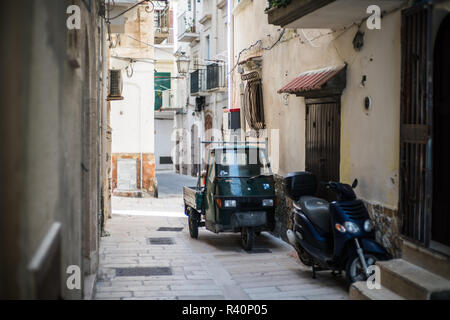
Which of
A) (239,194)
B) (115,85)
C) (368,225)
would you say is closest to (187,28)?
(115,85)

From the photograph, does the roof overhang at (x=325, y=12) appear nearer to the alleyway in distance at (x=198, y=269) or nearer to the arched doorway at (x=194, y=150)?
the alleyway in distance at (x=198, y=269)

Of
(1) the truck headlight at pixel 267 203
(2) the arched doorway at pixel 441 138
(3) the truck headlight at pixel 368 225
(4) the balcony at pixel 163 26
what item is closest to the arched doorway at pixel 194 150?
(4) the balcony at pixel 163 26

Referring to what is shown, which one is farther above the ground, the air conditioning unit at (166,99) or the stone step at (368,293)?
the air conditioning unit at (166,99)

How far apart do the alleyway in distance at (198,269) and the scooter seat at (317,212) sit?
84 cm

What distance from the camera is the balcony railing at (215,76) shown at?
2512 cm

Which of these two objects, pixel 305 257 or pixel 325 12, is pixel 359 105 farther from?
pixel 305 257

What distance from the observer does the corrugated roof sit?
920 centimetres

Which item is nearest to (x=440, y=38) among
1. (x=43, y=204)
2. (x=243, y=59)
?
(x=43, y=204)

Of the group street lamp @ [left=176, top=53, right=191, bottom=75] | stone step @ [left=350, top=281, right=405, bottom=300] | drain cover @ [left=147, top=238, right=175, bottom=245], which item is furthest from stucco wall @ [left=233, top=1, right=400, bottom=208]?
street lamp @ [left=176, top=53, right=191, bottom=75]

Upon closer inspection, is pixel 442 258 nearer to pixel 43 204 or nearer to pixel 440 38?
pixel 440 38

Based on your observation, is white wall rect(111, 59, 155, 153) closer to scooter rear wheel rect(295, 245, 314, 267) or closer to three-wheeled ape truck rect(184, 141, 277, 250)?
three-wheeled ape truck rect(184, 141, 277, 250)

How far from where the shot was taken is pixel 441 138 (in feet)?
22.8

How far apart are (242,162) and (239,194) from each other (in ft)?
2.89
